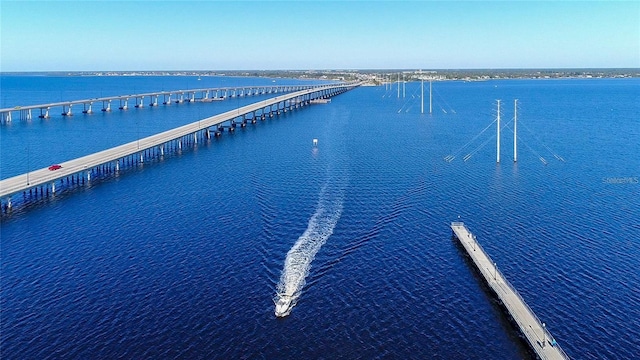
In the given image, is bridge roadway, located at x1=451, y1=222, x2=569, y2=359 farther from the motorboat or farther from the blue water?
the motorboat

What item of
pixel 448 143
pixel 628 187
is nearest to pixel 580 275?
pixel 628 187

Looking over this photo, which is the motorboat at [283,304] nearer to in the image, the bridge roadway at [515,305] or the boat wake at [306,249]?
the boat wake at [306,249]

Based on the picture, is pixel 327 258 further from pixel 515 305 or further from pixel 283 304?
pixel 515 305

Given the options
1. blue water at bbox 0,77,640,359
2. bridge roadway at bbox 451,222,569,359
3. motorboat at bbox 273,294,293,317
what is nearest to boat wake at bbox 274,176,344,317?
motorboat at bbox 273,294,293,317

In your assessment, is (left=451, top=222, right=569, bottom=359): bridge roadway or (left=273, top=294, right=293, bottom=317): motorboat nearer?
(left=451, top=222, right=569, bottom=359): bridge roadway

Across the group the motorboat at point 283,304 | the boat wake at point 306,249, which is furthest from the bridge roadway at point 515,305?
the motorboat at point 283,304

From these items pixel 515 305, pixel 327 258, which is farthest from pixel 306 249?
pixel 515 305

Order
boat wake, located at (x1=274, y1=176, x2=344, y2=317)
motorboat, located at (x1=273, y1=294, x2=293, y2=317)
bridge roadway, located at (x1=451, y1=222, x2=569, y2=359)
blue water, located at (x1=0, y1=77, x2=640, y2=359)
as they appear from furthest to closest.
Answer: boat wake, located at (x1=274, y1=176, x2=344, y2=317) → motorboat, located at (x1=273, y1=294, x2=293, y2=317) → blue water, located at (x1=0, y1=77, x2=640, y2=359) → bridge roadway, located at (x1=451, y1=222, x2=569, y2=359)
